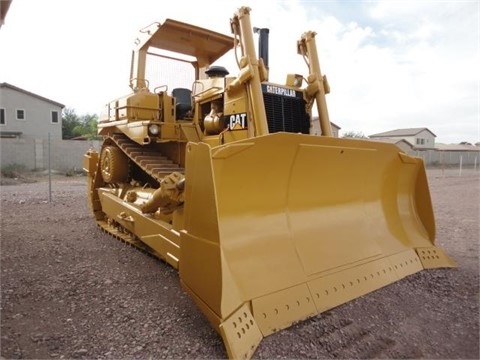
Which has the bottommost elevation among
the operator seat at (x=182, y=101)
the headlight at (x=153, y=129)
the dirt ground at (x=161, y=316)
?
the dirt ground at (x=161, y=316)

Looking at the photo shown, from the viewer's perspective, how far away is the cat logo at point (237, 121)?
400cm

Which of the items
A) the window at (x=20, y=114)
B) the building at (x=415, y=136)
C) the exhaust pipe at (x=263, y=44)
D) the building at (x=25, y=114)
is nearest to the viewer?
the exhaust pipe at (x=263, y=44)

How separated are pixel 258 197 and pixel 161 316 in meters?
1.31

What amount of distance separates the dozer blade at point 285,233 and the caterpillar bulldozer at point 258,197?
11 millimetres

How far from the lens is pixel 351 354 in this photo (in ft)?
8.20

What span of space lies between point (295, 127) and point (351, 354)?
263cm

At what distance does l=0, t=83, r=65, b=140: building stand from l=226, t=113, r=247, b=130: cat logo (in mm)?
30503

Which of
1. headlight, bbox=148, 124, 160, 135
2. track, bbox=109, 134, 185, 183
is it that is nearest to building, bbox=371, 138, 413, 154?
track, bbox=109, 134, 185, 183

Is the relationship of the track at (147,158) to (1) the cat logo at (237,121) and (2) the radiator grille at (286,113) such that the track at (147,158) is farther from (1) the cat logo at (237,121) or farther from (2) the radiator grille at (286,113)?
(2) the radiator grille at (286,113)

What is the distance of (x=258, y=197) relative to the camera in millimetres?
3209

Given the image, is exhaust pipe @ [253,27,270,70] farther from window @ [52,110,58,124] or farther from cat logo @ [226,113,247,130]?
window @ [52,110,58,124]

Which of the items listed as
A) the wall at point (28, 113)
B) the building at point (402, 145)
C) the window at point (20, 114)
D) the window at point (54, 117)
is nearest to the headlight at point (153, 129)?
the building at point (402, 145)

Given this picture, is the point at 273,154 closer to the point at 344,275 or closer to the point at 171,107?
the point at 344,275

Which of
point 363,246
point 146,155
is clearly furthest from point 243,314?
point 146,155
